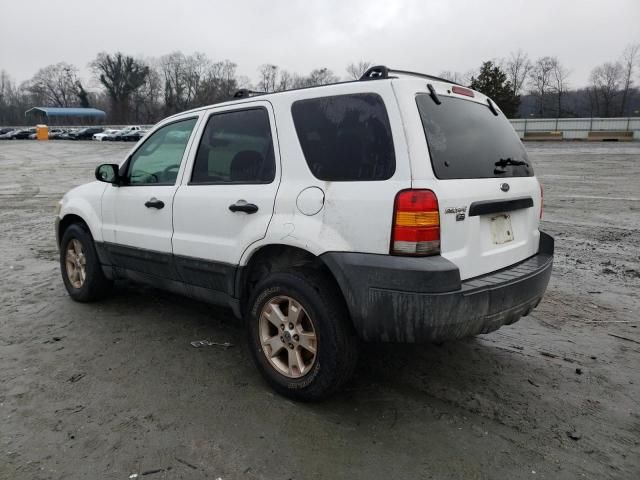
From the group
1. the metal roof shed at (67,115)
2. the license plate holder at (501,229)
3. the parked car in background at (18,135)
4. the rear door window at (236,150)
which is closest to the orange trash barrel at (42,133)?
the parked car in background at (18,135)

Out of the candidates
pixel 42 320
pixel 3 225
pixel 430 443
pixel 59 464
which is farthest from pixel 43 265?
pixel 430 443

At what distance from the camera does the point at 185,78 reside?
106 meters

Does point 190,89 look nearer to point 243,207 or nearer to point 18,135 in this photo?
point 18,135

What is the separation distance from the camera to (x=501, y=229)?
321 cm

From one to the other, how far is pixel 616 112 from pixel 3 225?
8109 centimetres

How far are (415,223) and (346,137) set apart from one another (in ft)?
2.29

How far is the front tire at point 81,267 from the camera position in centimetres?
486

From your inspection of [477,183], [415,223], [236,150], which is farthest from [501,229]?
[236,150]

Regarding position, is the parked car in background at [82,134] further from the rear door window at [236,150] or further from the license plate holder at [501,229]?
the license plate holder at [501,229]

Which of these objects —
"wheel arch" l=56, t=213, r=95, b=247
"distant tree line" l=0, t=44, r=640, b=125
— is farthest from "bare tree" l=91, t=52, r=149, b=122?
"wheel arch" l=56, t=213, r=95, b=247

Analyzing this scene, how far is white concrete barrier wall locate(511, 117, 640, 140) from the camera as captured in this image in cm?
4288

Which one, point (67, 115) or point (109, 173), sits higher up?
point (67, 115)

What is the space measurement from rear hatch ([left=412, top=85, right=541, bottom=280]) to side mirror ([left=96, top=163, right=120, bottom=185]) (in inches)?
113

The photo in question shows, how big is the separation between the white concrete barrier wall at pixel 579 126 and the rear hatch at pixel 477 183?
4175 centimetres
